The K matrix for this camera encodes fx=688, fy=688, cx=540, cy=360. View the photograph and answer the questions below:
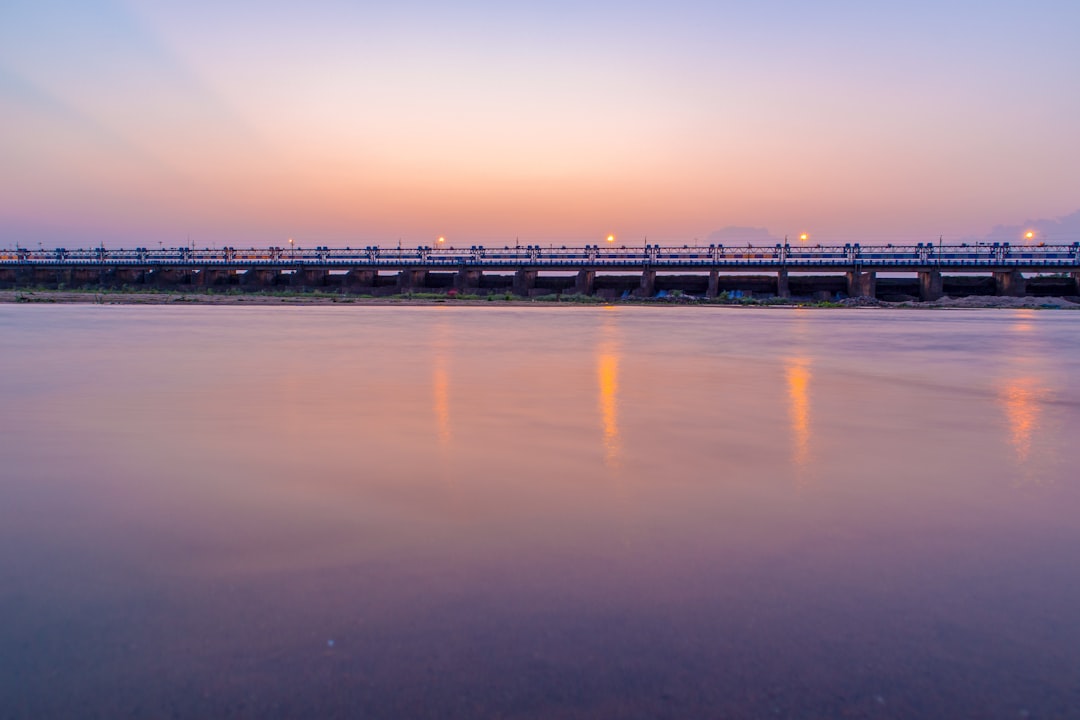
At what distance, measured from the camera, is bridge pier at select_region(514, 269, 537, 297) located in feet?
147

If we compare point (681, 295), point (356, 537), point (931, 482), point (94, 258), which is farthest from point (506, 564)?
point (94, 258)

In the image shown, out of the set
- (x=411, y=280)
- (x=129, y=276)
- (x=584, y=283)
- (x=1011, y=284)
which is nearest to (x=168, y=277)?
(x=129, y=276)

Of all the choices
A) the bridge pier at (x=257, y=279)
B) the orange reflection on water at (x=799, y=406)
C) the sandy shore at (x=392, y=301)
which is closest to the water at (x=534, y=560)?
the orange reflection on water at (x=799, y=406)

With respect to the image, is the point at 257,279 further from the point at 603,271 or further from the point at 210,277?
the point at 603,271

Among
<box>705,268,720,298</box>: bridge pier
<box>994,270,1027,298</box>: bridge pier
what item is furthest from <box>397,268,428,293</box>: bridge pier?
<box>994,270,1027,298</box>: bridge pier

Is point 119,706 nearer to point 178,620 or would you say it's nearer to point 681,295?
point 178,620

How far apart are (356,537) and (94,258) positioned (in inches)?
2510

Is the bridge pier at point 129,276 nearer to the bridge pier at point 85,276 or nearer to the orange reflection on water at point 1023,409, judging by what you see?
the bridge pier at point 85,276

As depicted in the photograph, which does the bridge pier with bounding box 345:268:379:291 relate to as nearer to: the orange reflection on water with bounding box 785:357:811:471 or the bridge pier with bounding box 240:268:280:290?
the bridge pier with bounding box 240:268:280:290

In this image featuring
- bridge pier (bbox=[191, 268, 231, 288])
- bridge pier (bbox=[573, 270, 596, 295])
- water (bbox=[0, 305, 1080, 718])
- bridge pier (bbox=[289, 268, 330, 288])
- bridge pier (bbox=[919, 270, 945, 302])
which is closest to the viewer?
water (bbox=[0, 305, 1080, 718])

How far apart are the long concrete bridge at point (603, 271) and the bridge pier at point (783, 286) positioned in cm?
6

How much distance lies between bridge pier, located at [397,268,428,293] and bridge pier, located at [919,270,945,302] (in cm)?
3110

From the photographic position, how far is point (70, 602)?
2.04 metres

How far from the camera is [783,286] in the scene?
4209 cm
